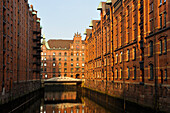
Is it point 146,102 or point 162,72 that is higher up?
point 162,72

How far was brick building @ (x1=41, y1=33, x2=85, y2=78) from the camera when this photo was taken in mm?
103062

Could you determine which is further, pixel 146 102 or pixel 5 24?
pixel 5 24

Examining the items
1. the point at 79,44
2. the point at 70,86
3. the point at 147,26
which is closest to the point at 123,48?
the point at 147,26

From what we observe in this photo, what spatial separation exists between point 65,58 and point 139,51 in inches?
2990

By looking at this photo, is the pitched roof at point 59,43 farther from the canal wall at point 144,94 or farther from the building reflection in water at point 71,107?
the canal wall at point 144,94

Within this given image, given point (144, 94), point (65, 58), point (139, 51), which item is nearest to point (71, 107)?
point (144, 94)

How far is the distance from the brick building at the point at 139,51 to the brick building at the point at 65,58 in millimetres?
54604

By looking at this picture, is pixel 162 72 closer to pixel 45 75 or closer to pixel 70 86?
pixel 70 86

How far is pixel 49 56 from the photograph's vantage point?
103375 mm

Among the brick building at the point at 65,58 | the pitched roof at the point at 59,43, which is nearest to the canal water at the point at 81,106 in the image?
the brick building at the point at 65,58

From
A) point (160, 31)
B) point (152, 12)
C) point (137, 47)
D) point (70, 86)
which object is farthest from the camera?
point (70, 86)

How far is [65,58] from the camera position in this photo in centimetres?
10512

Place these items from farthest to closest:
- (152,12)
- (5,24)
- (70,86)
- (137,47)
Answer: (70,86) → (5,24) → (137,47) → (152,12)

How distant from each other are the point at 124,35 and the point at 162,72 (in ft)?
47.3
